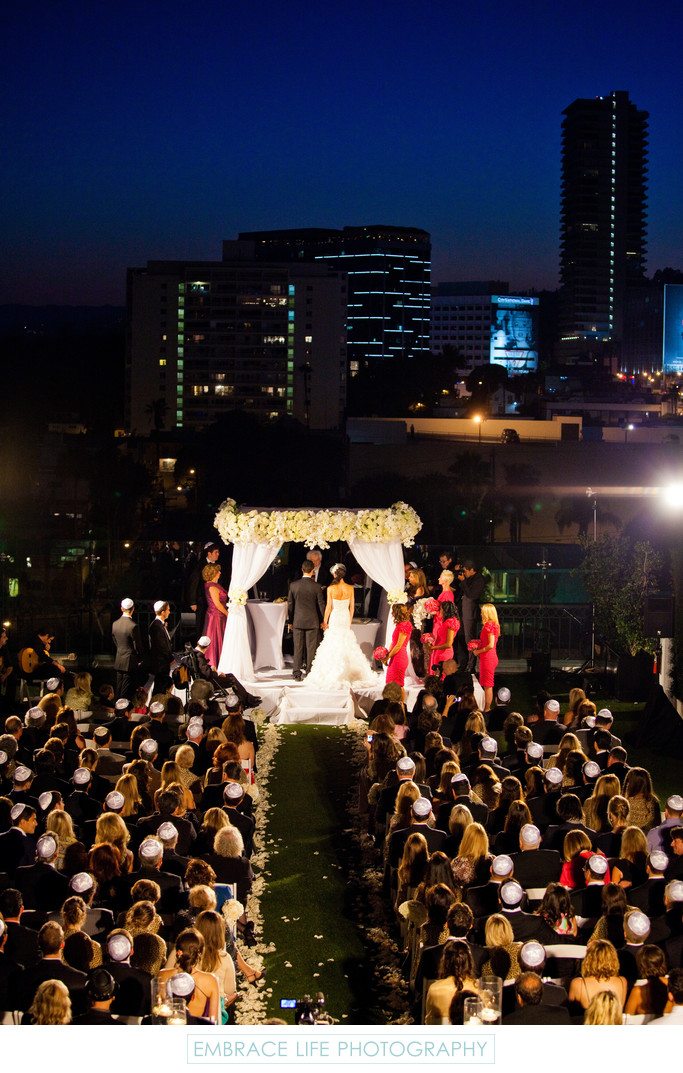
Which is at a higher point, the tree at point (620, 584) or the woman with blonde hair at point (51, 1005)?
the tree at point (620, 584)

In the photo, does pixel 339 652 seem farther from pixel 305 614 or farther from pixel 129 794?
pixel 129 794

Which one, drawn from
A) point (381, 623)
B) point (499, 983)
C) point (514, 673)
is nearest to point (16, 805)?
point (499, 983)

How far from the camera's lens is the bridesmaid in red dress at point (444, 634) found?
14.6 meters

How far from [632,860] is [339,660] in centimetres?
856

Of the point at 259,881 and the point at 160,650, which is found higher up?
the point at 160,650

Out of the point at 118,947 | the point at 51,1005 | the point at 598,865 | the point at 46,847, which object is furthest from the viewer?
the point at 46,847

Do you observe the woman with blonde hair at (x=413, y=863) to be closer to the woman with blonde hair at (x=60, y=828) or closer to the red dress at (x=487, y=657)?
the woman with blonde hair at (x=60, y=828)

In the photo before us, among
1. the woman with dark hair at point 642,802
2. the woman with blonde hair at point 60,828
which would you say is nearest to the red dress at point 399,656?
the woman with dark hair at point 642,802

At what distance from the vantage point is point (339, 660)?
52.4 feet

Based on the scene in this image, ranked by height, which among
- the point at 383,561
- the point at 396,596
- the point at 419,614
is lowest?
the point at 419,614

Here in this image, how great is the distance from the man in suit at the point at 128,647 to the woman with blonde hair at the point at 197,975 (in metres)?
8.40

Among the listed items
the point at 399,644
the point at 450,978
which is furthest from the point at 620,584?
the point at 450,978

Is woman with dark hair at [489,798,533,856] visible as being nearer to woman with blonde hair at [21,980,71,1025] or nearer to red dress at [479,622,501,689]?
woman with blonde hair at [21,980,71,1025]
